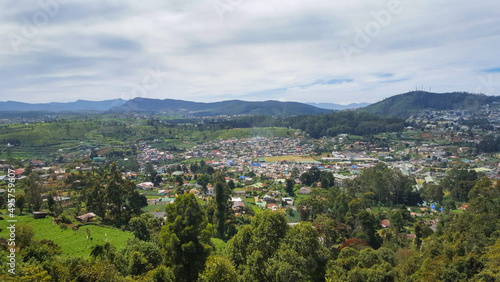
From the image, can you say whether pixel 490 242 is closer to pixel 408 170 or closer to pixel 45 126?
pixel 408 170

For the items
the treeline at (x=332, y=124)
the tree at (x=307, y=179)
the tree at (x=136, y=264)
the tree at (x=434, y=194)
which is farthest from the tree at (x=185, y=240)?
the treeline at (x=332, y=124)

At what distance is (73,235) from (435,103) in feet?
714

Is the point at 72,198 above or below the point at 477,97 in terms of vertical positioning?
below

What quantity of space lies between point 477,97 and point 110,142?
19750 cm

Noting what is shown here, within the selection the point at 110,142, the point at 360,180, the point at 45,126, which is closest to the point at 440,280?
the point at 360,180

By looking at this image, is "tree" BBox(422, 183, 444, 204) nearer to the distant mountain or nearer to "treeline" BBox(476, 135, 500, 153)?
"treeline" BBox(476, 135, 500, 153)

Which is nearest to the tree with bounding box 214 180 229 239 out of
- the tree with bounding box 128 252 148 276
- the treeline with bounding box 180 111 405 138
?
the tree with bounding box 128 252 148 276

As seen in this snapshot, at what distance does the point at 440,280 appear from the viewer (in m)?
11.3

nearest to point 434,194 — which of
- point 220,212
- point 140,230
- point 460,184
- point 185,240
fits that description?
point 460,184

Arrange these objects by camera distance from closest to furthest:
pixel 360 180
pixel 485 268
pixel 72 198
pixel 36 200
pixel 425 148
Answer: pixel 485 268, pixel 36 200, pixel 72 198, pixel 360 180, pixel 425 148

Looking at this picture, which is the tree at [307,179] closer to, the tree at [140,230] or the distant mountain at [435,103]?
the tree at [140,230]

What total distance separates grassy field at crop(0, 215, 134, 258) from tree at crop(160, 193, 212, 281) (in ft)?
21.3

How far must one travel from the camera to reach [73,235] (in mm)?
17078

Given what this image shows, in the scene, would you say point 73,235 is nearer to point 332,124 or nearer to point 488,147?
point 488,147
